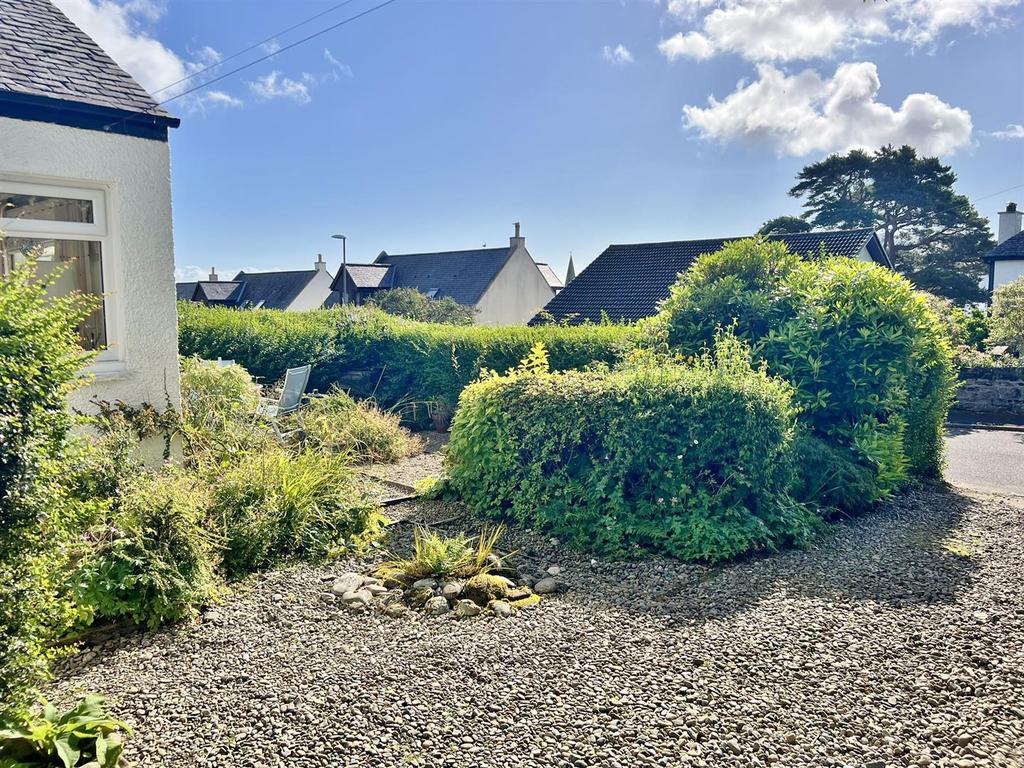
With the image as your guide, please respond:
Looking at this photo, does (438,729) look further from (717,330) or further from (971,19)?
(971,19)

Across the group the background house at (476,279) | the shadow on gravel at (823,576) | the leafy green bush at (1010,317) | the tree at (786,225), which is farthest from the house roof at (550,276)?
the shadow on gravel at (823,576)

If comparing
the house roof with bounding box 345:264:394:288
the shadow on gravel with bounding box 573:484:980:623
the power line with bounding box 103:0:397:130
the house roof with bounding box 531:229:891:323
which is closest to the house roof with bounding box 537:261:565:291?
the house roof with bounding box 345:264:394:288

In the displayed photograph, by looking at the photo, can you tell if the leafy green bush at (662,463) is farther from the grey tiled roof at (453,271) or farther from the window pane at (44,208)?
the grey tiled roof at (453,271)

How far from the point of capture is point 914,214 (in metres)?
31.8

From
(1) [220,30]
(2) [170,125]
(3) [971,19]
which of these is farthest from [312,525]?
(3) [971,19]

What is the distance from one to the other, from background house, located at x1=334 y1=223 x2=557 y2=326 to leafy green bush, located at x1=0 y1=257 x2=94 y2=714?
114ft

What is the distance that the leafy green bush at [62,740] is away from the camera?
2555 millimetres

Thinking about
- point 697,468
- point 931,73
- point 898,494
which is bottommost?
point 898,494

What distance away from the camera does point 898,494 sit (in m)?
7.54

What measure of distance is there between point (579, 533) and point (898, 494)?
4.12 metres

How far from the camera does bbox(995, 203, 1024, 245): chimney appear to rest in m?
30.1

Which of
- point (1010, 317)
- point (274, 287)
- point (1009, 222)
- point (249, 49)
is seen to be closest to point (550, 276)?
point (274, 287)

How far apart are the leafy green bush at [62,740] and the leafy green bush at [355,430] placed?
5533mm

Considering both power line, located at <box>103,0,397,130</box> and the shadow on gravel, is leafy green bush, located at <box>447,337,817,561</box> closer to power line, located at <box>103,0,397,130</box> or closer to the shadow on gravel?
the shadow on gravel
